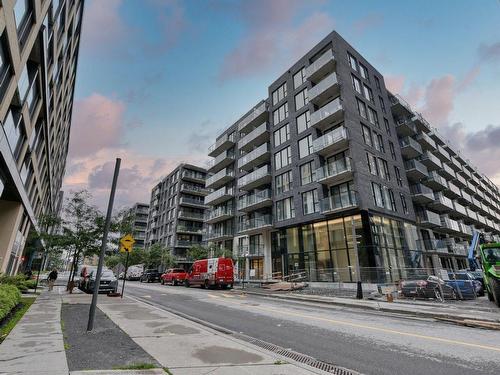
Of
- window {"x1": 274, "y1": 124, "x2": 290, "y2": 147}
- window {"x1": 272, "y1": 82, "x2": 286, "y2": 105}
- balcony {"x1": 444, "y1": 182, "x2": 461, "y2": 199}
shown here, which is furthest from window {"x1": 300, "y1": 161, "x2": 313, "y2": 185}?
balcony {"x1": 444, "y1": 182, "x2": 461, "y2": 199}

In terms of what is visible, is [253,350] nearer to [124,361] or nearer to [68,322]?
[124,361]

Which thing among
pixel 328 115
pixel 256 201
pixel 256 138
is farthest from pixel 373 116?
pixel 256 201

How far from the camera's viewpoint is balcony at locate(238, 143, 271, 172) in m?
36.4

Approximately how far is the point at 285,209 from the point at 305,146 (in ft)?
24.4

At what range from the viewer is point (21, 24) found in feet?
38.8

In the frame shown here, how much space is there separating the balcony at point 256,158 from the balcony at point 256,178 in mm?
1766

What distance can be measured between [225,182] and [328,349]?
4083cm

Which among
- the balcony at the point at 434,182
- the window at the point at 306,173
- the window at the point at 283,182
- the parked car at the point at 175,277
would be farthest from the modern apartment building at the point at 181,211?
the balcony at the point at 434,182

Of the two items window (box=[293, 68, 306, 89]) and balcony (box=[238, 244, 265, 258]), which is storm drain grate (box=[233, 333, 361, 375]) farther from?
window (box=[293, 68, 306, 89])

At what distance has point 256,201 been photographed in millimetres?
35375

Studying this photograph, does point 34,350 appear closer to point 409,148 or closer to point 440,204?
point 409,148

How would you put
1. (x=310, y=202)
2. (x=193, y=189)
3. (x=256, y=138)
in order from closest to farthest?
(x=310, y=202), (x=256, y=138), (x=193, y=189)

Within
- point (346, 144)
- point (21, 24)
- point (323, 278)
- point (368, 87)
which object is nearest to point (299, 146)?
point (346, 144)

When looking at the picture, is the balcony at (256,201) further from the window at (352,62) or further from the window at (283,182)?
the window at (352,62)
